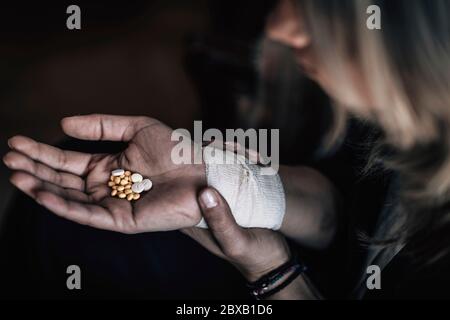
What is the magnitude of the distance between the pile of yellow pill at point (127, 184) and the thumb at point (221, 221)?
0.39ft

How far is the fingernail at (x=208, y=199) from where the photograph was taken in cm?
79

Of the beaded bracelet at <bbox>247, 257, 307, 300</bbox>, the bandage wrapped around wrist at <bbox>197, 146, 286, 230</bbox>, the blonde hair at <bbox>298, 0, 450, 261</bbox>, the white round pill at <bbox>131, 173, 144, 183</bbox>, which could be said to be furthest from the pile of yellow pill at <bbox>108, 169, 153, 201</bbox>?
the blonde hair at <bbox>298, 0, 450, 261</bbox>

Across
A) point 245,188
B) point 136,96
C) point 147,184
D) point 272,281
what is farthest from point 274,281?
point 136,96

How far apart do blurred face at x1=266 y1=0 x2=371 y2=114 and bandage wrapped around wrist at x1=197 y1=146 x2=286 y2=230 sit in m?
0.24

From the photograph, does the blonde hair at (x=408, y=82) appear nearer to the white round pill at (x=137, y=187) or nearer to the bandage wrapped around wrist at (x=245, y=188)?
the bandage wrapped around wrist at (x=245, y=188)

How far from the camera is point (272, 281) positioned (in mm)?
931

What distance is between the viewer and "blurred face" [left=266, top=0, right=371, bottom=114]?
39.5 inches

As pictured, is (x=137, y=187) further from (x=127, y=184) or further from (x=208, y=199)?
(x=208, y=199)

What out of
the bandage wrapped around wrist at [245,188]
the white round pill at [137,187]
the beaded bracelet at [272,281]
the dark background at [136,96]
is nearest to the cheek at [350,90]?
the dark background at [136,96]

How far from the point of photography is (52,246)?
97cm

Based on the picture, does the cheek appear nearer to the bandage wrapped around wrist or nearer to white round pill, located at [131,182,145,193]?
the bandage wrapped around wrist
